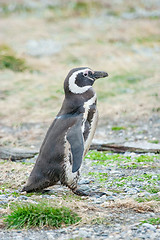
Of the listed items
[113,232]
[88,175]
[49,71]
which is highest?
[113,232]

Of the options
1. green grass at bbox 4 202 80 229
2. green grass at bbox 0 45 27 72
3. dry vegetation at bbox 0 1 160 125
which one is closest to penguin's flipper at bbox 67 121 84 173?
green grass at bbox 4 202 80 229

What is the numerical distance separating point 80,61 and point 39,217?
38.9ft

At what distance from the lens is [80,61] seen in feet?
51.9

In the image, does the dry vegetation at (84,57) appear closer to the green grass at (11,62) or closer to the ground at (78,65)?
the ground at (78,65)

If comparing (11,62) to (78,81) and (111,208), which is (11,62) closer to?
(78,81)

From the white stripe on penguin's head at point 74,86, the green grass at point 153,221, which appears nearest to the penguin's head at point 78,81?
the white stripe on penguin's head at point 74,86

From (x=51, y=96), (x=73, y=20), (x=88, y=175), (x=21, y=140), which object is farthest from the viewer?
(x=73, y=20)

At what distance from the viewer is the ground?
8.49 m

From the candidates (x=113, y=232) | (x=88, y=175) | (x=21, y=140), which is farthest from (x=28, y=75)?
(x=113, y=232)

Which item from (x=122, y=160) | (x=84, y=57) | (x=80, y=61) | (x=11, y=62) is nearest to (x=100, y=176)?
(x=122, y=160)

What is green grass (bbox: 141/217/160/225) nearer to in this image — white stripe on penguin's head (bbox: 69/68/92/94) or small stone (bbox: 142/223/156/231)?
small stone (bbox: 142/223/156/231)

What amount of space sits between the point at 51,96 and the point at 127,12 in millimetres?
12751

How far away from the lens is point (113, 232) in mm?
4082

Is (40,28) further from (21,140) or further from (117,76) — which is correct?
(21,140)
